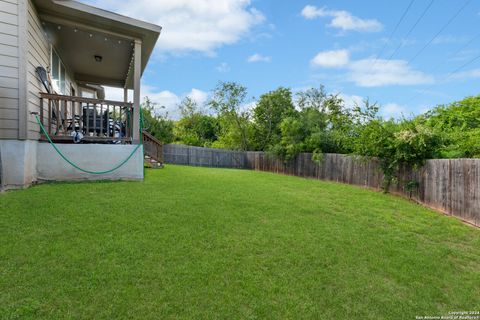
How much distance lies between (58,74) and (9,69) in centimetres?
346

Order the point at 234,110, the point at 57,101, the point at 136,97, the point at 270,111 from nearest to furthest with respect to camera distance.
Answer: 1. the point at 57,101
2. the point at 136,97
3. the point at 270,111
4. the point at 234,110

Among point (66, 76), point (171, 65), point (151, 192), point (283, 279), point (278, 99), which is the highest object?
point (171, 65)

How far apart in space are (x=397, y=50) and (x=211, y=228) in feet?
46.5

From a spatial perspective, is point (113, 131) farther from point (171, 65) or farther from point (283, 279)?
point (171, 65)

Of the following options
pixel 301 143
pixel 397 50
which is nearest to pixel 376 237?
pixel 301 143

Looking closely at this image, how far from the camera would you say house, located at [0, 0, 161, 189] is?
16.9 ft

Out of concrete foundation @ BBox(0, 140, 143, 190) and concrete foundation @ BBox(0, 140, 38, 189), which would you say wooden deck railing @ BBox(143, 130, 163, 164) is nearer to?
concrete foundation @ BBox(0, 140, 143, 190)

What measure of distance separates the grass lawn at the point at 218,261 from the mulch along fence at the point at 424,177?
0.52 metres

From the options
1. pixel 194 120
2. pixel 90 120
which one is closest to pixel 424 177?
pixel 90 120

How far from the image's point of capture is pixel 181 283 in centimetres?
245

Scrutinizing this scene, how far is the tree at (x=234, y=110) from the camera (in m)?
22.9

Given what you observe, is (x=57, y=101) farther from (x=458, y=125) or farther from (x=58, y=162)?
(x=458, y=125)

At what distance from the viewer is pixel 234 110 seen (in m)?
23.1

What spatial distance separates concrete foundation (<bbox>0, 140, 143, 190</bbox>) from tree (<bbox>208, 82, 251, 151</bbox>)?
16392 mm
